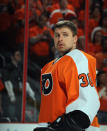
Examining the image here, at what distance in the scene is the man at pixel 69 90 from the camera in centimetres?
174

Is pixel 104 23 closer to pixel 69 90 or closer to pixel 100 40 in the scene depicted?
pixel 100 40

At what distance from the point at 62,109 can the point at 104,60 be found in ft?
9.70

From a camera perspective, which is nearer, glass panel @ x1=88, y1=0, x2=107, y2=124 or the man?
the man

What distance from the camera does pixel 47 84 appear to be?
1962mm

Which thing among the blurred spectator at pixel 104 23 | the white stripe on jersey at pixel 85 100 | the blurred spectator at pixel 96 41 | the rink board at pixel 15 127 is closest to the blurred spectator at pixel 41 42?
the blurred spectator at pixel 96 41

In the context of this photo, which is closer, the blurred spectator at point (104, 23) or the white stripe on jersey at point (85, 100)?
the white stripe on jersey at point (85, 100)

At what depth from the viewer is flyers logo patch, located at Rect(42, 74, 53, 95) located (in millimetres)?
1933

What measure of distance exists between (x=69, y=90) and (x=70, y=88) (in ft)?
0.04

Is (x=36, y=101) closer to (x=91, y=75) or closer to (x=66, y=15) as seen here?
(x=66, y=15)

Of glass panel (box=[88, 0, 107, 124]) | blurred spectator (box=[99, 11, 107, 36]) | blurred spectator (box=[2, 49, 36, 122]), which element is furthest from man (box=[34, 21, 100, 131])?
blurred spectator (box=[99, 11, 107, 36])

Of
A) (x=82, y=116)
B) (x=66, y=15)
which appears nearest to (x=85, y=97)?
(x=82, y=116)

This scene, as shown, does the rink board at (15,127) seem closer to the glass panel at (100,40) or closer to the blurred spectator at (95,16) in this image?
the glass panel at (100,40)

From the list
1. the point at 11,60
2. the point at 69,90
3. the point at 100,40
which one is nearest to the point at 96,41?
the point at 100,40

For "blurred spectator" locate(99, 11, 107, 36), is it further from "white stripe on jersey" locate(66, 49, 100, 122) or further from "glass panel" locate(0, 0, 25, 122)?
"white stripe on jersey" locate(66, 49, 100, 122)
